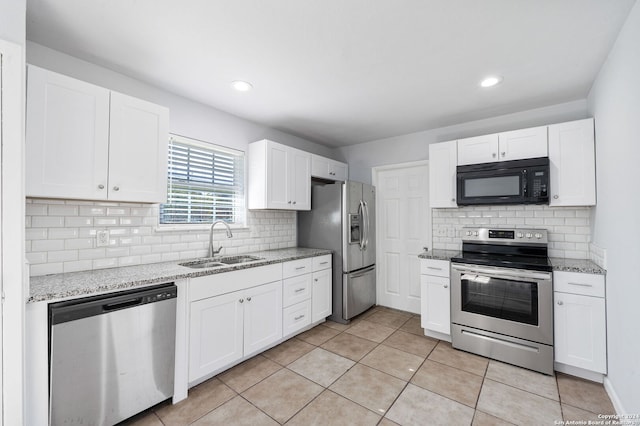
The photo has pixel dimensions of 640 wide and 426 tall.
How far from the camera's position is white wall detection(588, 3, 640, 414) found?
62.1 inches

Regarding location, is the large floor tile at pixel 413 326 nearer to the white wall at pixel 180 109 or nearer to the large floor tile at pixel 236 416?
the large floor tile at pixel 236 416

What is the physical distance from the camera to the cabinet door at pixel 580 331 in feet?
7.21

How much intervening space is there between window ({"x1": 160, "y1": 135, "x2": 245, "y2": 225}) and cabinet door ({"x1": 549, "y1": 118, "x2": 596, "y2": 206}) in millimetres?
3192

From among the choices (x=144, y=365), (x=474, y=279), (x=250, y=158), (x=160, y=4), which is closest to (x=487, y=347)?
(x=474, y=279)

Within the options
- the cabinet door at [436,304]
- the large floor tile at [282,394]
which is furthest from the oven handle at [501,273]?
the large floor tile at [282,394]

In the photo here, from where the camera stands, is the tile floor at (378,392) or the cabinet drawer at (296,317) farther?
the cabinet drawer at (296,317)

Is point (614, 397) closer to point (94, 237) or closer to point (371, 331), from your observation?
point (371, 331)

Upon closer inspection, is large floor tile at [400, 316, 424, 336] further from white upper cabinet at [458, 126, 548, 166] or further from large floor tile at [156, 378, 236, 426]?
large floor tile at [156, 378, 236, 426]

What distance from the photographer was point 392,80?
7.88 feet

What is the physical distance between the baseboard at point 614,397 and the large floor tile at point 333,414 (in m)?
1.58

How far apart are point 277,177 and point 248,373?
1.99 meters

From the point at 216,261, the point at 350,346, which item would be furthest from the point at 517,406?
the point at 216,261

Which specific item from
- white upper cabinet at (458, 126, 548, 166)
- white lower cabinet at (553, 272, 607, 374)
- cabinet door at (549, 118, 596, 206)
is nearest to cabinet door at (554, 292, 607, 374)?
white lower cabinet at (553, 272, 607, 374)

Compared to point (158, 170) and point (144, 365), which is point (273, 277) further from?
point (158, 170)
